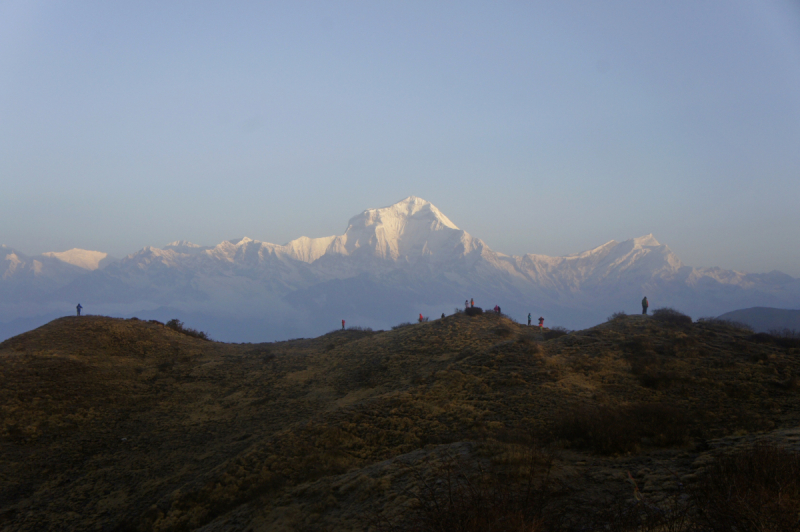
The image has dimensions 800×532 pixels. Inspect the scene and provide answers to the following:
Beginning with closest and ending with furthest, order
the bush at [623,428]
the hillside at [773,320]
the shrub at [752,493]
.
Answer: the shrub at [752,493] → the bush at [623,428] → the hillside at [773,320]

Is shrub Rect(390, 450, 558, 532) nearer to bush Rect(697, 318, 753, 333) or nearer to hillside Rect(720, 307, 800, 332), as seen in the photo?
bush Rect(697, 318, 753, 333)

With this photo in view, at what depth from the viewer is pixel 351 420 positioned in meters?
15.1

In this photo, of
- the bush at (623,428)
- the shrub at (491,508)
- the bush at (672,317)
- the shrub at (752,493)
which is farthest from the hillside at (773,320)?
the shrub at (491,508)

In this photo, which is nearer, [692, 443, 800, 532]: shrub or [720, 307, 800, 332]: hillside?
[692, 443, 800, 532]: shrub

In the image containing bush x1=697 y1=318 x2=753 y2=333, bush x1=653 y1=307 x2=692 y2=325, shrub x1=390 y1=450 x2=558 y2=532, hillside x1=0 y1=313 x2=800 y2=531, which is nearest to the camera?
shrub x1=390 y1=450 x2=558 y2=532

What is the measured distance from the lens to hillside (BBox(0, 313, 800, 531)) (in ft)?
31.7

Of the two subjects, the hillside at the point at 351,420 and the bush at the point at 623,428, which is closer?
the hillside at the point at 351,420

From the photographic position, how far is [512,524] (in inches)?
203

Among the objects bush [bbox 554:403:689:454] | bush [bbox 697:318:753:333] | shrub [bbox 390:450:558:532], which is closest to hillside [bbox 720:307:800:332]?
bush [bbox 697:318:753:333]

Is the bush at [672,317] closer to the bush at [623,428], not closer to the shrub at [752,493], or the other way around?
the bush at [623,428]

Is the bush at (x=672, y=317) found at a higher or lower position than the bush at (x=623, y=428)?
higher

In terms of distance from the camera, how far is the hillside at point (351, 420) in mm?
9648

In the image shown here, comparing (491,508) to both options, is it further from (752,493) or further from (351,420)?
(351,420)

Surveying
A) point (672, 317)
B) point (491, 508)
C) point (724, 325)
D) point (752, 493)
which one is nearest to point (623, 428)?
point (752, 493)
